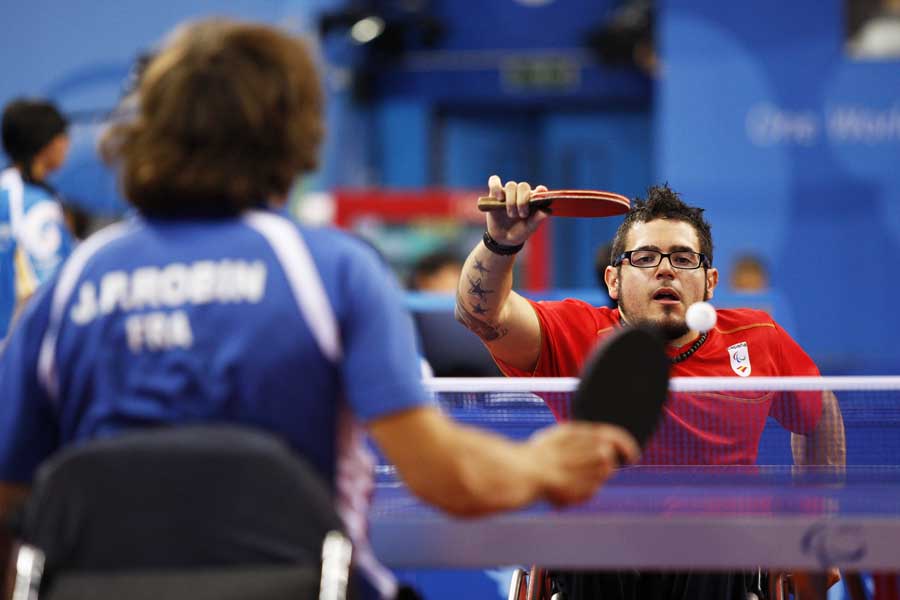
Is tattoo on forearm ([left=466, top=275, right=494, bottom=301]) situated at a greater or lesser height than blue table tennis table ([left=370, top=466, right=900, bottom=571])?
greater

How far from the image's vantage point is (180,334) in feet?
5.13

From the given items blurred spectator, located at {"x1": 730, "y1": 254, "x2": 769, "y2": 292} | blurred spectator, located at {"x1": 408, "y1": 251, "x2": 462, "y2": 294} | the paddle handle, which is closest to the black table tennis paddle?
the paddle handle

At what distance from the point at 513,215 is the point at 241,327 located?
95cm

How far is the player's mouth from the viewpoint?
3033 mm

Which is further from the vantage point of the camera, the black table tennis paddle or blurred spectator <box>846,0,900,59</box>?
blurred spectator <box>846,0,900,59</box>

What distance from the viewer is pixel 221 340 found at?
156 cm

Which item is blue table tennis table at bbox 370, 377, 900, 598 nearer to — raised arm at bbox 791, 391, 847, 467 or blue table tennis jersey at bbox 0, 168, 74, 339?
raised arm at bbox 791, 391, 847, 467

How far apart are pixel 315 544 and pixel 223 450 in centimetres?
18

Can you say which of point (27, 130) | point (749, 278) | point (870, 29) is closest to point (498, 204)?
point (27, 130)

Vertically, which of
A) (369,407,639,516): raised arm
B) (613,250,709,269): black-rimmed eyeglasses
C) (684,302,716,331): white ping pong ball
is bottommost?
(369,407,639,516): raised arm

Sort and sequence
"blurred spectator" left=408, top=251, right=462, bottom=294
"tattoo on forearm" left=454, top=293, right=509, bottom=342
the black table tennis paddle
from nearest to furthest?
the black table tennis paddle → "tattoo on forearm" left=454, top=293, right=509, bottom=342 → "blurred spectator" left=408, top=251, right=462, bottom=294

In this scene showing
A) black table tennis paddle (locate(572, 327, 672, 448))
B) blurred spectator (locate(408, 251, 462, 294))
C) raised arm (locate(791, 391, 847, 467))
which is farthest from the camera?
blurred spectator (locate(408, 251, 462, 294))

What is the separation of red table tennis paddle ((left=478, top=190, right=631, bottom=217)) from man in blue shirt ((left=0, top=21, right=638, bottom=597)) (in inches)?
27.5

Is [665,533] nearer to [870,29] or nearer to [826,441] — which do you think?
[826,441]
